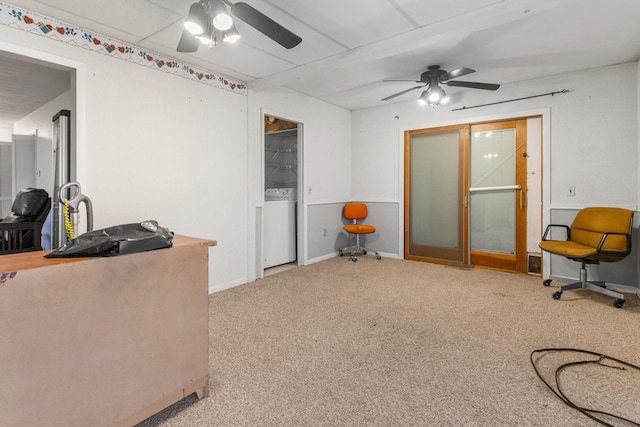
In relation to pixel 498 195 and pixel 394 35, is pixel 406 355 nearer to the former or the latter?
pixel 394 35

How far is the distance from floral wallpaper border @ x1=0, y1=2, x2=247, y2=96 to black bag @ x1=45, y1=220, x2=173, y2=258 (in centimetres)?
201

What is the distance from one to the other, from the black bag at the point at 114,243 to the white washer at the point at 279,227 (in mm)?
2992

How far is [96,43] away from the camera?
2.78 m

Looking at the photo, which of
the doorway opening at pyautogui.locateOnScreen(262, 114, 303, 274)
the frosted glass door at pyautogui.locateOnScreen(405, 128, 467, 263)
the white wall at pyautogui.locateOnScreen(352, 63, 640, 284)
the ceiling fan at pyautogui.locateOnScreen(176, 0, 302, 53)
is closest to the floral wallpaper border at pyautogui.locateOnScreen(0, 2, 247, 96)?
the doorway opening at pyautogui.locateOnScreen(262, 114, 303, 274)

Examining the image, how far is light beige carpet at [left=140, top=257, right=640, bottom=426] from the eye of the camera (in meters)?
1.67

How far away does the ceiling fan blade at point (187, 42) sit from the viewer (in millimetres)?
2299

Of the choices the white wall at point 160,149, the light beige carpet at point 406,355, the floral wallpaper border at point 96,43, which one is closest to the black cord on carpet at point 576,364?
the light beige carpet at point 406,355

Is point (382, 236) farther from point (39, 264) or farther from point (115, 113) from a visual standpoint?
point (39, 264)

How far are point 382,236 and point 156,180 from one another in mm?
3575

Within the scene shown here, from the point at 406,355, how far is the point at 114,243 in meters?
1.87

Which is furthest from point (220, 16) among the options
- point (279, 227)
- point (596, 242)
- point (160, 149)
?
point (596, 242)

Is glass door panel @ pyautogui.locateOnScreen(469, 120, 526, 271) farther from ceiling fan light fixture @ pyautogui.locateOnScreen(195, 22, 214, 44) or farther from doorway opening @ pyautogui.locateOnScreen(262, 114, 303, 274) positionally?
ceiling fan light fixture @ pyautogui.locateOnScreen(195, 22, 214, 44)

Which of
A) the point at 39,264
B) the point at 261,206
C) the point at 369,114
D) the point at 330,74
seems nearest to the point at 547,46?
the point at 330,74

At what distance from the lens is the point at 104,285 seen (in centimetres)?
139
